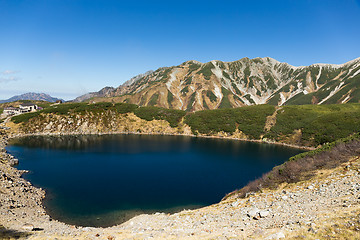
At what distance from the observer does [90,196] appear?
38.4 m

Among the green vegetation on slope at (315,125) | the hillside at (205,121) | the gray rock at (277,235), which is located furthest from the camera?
the hillside at (205,121)

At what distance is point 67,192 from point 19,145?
62.9 meters

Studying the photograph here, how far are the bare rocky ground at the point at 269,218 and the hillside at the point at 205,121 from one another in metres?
84.4

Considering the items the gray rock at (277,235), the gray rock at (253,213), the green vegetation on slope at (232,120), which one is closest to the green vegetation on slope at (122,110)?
the green vegetation on slope at (232,120)

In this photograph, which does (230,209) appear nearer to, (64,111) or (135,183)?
(135,183)

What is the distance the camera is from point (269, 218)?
18.1 meters

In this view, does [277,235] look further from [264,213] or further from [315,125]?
[315,125]

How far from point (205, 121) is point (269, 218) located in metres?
112

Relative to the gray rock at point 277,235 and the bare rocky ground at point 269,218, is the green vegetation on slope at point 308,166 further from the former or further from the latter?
the gray rock at point 277,235

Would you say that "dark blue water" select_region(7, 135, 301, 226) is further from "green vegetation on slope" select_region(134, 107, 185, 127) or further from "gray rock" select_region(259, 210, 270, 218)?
"green vegetation on slope" select_region(134, 107, 185, 127)

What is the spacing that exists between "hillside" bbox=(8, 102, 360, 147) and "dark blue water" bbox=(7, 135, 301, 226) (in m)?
26.4

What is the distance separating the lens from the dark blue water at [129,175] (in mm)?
34562

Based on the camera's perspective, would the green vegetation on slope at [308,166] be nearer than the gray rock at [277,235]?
No

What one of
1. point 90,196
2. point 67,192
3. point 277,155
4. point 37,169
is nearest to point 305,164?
point 90,196
